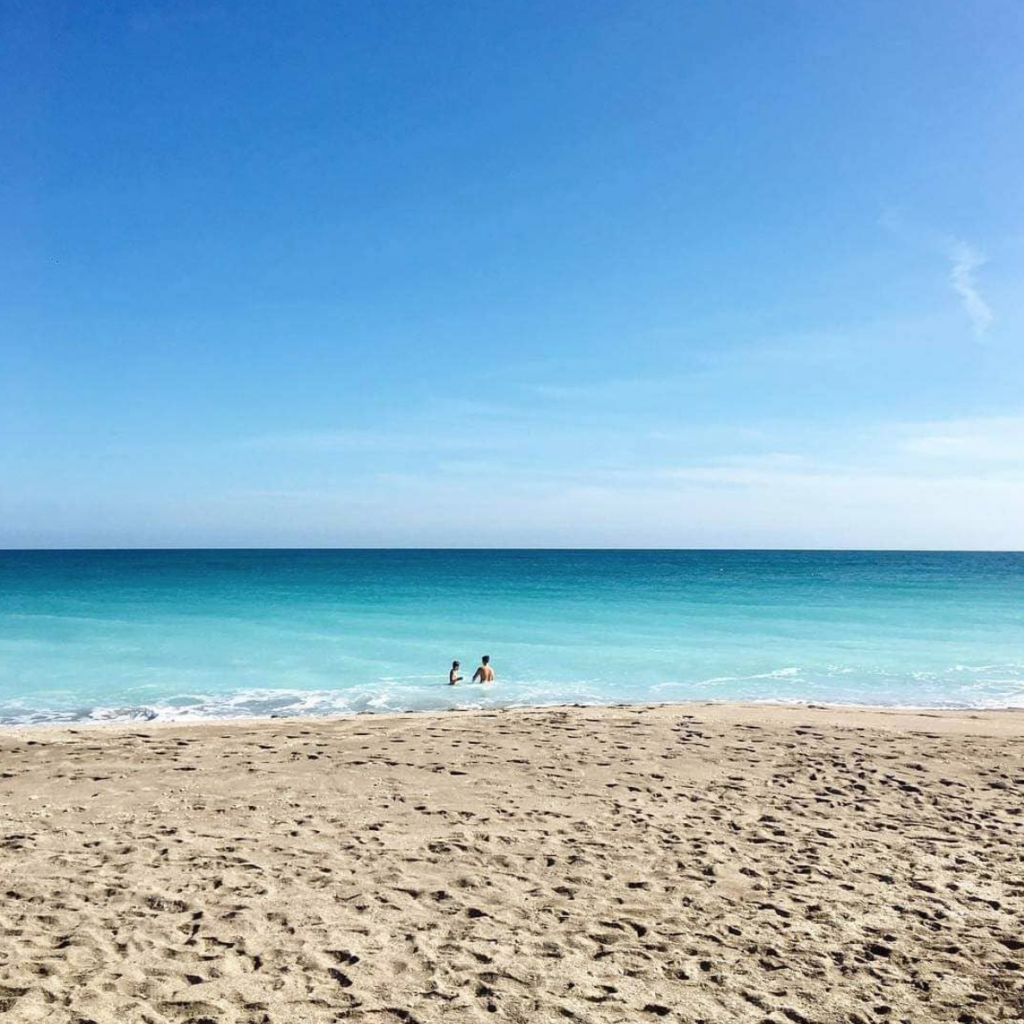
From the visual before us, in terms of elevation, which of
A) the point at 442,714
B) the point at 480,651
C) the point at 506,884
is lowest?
the point at 480,651

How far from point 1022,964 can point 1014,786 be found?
18.6 ft

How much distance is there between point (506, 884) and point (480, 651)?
64.7 feet

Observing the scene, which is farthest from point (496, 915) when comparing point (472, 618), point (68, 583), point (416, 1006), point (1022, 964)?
point (68, 583)

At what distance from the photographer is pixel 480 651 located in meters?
26.3

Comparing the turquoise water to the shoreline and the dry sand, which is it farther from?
the dry sand

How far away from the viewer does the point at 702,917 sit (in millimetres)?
6043

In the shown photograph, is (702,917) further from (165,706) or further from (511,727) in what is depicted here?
(165,706)

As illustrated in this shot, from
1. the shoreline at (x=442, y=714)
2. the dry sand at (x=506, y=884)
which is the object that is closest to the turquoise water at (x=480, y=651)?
the shoreline at (x=442, y=714)

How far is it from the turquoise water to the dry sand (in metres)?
7.44

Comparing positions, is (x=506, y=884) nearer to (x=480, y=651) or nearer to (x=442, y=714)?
(x=442, y=714)

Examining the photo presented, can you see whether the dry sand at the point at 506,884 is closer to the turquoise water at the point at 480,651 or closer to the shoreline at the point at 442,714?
the shoreline at the point at 442,714

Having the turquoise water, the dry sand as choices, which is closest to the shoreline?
the turquoise water

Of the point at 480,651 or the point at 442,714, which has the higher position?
the point at 442,714

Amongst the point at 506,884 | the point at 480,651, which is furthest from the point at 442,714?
the point at 480,651
